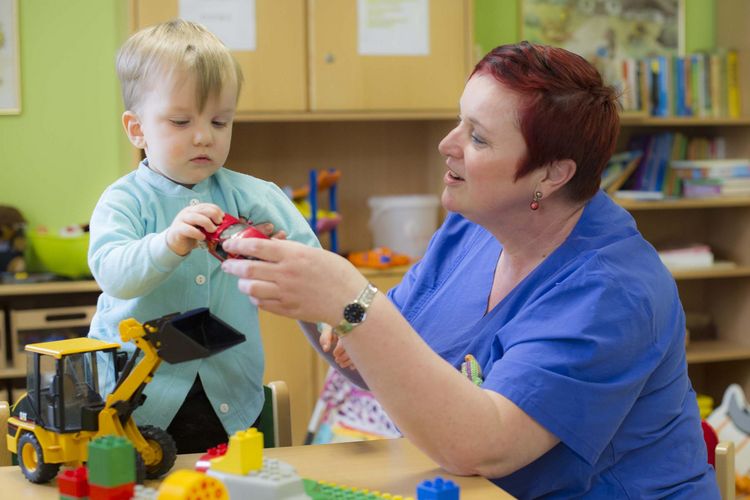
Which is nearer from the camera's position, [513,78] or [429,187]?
[513,78]

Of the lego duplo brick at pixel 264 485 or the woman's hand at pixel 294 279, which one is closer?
the lego duplo brick at pixel 264 485

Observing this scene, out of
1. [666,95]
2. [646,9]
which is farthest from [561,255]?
[646,9]

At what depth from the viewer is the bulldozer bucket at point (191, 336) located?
3.87 feet

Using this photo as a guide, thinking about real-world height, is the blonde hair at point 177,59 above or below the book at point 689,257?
above

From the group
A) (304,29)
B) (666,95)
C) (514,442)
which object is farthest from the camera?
(666,95)

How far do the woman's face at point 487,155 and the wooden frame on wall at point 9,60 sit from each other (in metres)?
2.62

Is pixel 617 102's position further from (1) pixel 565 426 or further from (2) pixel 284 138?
(2) pixel 284 138

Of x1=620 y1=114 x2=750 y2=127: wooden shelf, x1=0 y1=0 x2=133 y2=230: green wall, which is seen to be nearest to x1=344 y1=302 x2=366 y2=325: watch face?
x1=0 y1=0 x2=133 y2=230: green wall

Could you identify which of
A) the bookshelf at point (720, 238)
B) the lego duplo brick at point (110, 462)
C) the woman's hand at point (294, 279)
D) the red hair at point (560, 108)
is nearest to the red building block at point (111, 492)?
the lego duplo brick at point (110, 462)

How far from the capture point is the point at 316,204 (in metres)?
3.60

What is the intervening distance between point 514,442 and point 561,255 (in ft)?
1.10

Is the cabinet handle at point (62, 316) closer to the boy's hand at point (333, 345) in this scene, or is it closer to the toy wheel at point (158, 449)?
the boy's hand at point (333, 345)

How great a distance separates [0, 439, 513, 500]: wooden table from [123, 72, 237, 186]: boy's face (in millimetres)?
458

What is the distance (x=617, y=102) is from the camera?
1.57 m
